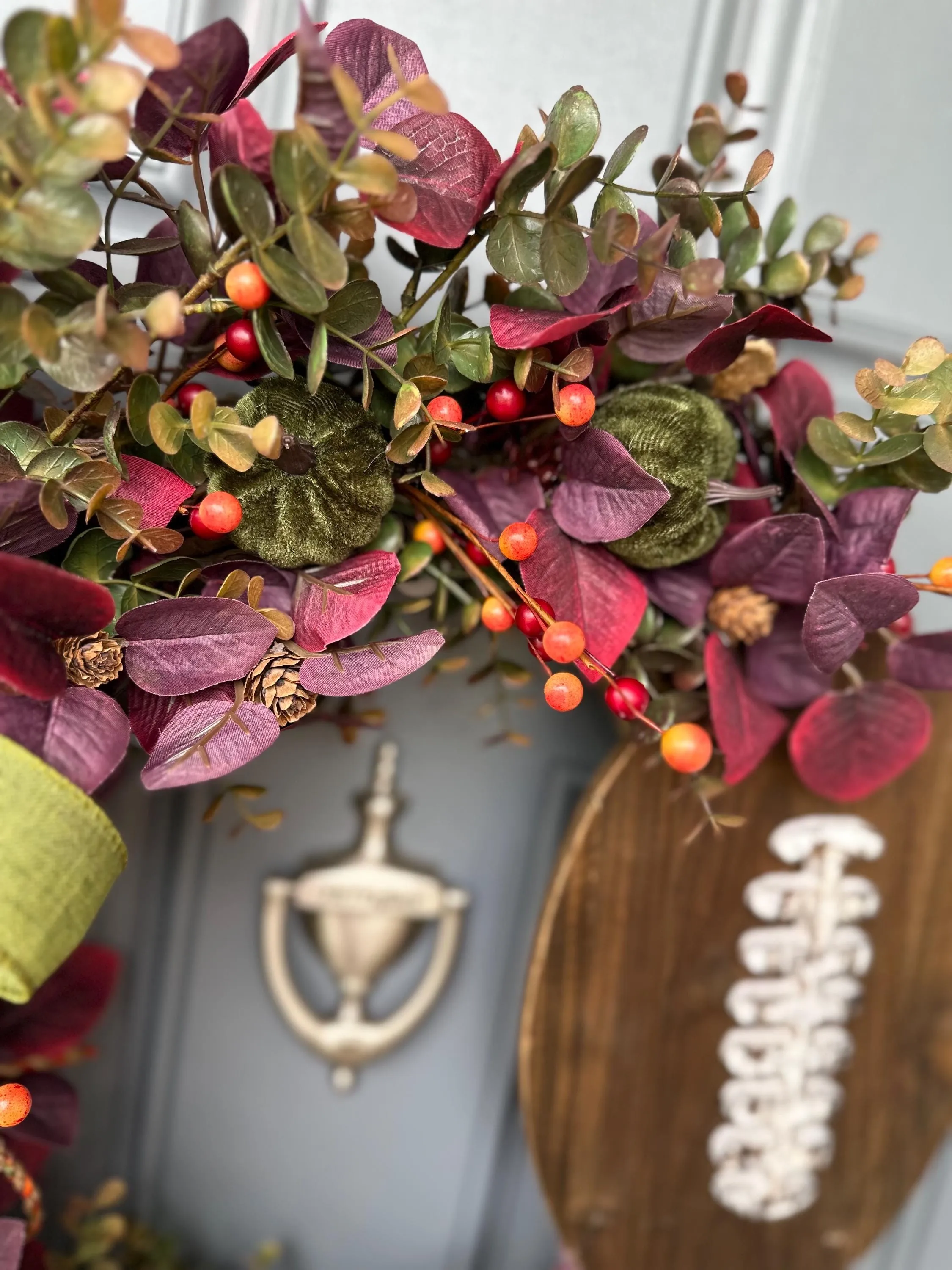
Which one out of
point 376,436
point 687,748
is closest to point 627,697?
point 687,748

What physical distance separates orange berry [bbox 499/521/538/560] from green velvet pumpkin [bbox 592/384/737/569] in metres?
0.06

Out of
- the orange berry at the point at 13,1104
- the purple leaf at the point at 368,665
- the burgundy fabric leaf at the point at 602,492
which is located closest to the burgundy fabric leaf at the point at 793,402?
the burgundy fabric leaf at the point at 602,492

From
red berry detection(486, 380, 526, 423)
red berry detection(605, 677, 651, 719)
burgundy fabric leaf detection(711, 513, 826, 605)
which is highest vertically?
red berry detection(486, 380, 526, 423)

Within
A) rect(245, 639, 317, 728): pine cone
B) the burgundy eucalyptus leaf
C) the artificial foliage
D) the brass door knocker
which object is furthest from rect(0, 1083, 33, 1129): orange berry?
the burgundy eucalyptus leaf

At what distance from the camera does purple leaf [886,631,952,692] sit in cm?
42

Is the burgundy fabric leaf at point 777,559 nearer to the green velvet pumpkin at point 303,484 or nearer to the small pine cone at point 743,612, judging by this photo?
the small pine cone at point 743,612

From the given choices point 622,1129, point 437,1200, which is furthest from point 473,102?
point 437,1200

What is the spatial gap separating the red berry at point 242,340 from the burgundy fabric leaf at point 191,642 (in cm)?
9

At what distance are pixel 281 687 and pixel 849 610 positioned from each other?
0.71 feet

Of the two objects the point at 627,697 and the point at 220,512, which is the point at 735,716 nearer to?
the point at 627,697

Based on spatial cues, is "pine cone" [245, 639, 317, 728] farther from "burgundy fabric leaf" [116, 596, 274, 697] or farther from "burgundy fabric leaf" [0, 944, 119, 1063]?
"burgundy fabric leaf" [0, 944, 119, 1063]

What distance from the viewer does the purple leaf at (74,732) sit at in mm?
278

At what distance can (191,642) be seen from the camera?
0.98 feet

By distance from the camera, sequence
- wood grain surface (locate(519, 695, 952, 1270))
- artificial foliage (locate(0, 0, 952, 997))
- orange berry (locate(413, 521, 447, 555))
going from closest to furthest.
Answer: artificial foliage (locate(0, 0, 952, 997))
orange berry (locate(413, 521, 447, 555))
wood grain surface (locate(519, 695, 952, 1270))
